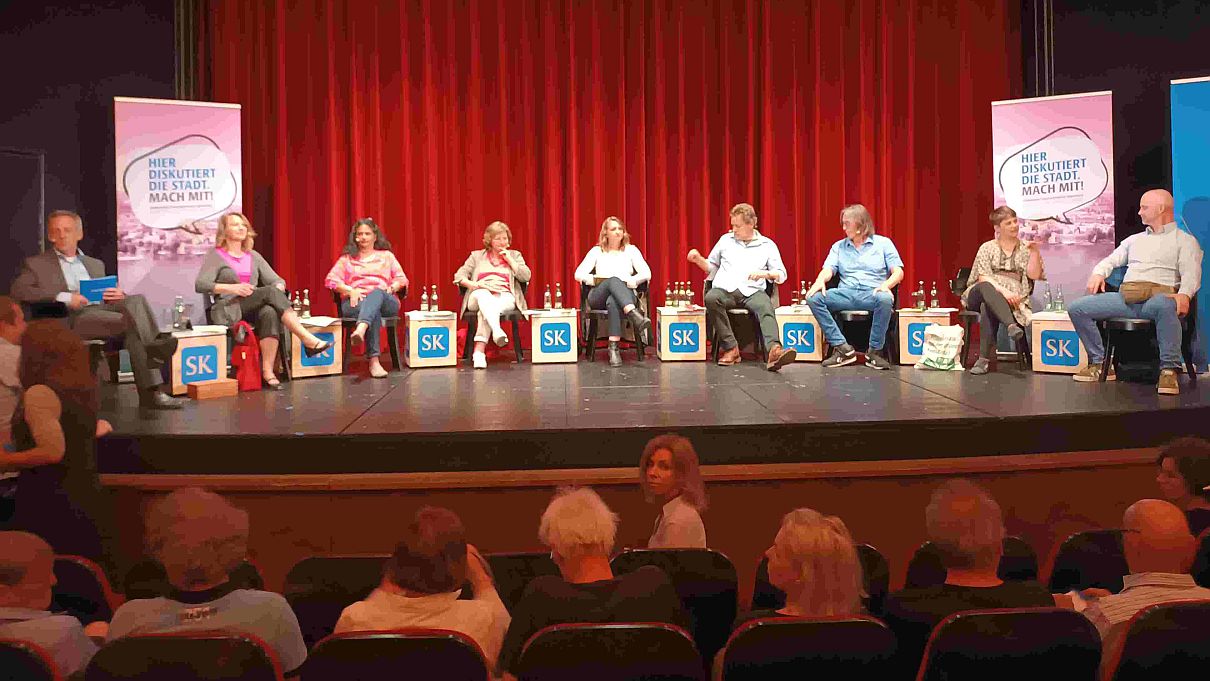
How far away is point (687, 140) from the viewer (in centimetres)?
812

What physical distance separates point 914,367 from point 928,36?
2954 mm

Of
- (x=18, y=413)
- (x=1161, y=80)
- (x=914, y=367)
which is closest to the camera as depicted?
(x=18, y=413)

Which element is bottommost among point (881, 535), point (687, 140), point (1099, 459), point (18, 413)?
point (881, 535)

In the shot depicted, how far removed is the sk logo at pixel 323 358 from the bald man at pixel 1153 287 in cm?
428

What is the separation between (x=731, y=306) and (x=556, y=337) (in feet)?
3.82

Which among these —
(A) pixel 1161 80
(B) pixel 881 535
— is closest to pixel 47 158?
(B) pixel 881 535

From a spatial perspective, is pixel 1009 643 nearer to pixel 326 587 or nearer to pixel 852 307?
pixel 326 587

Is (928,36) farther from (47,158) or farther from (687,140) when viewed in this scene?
(47,158)

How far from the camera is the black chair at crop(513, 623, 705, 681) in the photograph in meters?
1.76

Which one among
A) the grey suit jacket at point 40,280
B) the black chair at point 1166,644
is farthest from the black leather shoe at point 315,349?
the black chair at point 1166,644

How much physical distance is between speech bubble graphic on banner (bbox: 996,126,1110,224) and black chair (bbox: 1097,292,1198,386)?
150 centimetres

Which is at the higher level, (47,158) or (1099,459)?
(47,158)

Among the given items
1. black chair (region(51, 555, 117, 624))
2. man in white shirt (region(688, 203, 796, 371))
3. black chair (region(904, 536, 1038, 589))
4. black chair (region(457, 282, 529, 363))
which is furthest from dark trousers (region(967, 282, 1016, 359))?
black chair (region(51, 555, 117, 624))

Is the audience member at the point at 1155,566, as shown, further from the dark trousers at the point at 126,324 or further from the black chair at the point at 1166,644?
the dark trousers at the point at 126,324
